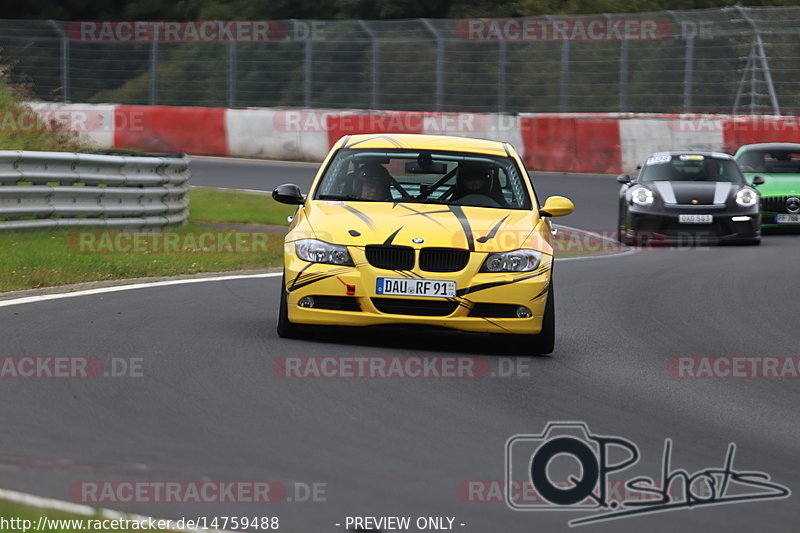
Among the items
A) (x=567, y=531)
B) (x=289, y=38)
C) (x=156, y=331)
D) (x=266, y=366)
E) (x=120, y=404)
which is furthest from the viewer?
(x=289, y=38)

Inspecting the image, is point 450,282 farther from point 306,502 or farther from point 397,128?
point 397,128

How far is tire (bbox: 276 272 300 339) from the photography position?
9.34 metres

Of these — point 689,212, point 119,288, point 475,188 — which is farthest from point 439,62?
point 475,188

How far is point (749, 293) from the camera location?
1367 cm

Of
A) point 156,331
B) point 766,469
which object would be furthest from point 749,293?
point 766,469

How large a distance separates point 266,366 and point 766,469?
3244 millimetres

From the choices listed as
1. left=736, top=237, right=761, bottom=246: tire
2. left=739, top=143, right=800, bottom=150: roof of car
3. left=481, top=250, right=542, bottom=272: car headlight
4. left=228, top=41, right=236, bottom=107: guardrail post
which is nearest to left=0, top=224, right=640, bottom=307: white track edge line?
left=481, top=250, right=542, bottom=272: car headlight

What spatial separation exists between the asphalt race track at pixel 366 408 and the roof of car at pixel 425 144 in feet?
4.55

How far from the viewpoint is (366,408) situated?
7.19 m

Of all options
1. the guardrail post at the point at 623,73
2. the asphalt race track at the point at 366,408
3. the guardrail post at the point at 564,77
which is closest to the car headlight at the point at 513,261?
the asphalt race track at the point at 366,408

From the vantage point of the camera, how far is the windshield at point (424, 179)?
1011 cm

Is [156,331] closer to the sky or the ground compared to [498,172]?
closer to the ground

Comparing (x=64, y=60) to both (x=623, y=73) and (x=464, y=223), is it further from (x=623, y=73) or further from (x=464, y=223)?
(x=464, y=223)

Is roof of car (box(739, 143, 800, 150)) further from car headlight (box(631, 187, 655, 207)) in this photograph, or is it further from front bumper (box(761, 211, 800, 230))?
car headlight (box(631, 187, 655, 207))
